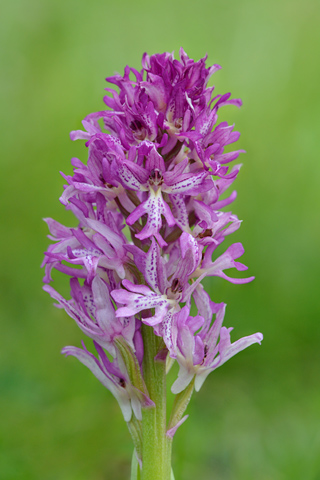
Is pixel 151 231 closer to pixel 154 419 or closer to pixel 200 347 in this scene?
pixel 200 347

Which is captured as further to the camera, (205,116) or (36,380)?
(36,380)

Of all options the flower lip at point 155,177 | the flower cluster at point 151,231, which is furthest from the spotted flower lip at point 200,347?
the flower lip at point 155,177

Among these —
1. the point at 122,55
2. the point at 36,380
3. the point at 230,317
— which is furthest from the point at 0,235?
the point at 122,55

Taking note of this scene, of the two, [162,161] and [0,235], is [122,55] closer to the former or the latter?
[0,235]

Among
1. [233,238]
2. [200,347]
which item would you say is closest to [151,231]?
[200,347]

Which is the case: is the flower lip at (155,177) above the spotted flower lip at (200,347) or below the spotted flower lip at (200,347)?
above

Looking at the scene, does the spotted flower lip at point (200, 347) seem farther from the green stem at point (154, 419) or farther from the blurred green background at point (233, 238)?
the blurred green background at point (233, 238)
